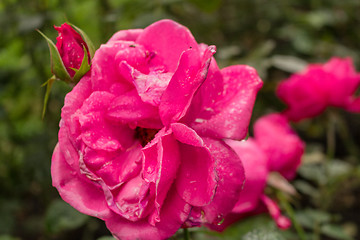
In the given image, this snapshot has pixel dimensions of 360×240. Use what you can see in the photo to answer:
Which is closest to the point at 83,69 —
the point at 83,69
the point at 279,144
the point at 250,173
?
the point at 83,69

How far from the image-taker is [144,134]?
1.35 ft

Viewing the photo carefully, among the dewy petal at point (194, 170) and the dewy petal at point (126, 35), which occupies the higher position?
the dewy petal at point (126, 35)

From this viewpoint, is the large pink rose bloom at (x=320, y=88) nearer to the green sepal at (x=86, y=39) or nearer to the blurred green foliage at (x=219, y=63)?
the blurred green foliage at (x=219, y=63)

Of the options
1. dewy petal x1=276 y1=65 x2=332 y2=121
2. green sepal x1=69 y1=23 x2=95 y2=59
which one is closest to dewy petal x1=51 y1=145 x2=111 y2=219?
green sepal x1=69 y1=23 x2=95 y2=59

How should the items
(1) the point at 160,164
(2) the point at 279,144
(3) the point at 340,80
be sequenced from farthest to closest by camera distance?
(3) the point at 340,80
(2) the point at 279,144
(1) the point at 160,164

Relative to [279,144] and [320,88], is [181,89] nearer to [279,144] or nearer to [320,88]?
[279,144]

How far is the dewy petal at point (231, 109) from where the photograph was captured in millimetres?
367

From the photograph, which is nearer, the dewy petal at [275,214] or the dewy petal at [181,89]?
the dewy petal at [181,89]

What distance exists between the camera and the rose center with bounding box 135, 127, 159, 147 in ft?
1.33

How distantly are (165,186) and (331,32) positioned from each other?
52.6 inches

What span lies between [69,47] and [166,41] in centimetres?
10

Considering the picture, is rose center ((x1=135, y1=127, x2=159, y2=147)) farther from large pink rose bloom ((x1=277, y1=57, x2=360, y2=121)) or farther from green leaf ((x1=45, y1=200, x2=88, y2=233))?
large pink rose bloom ((x1=277, y1=57, x2=360, y2=121))

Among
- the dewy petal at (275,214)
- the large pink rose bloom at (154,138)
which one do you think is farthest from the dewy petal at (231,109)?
the dewy petal at (275,214)

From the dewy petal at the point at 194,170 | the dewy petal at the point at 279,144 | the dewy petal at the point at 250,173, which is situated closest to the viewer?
the dewy petal at the point at 194,170
